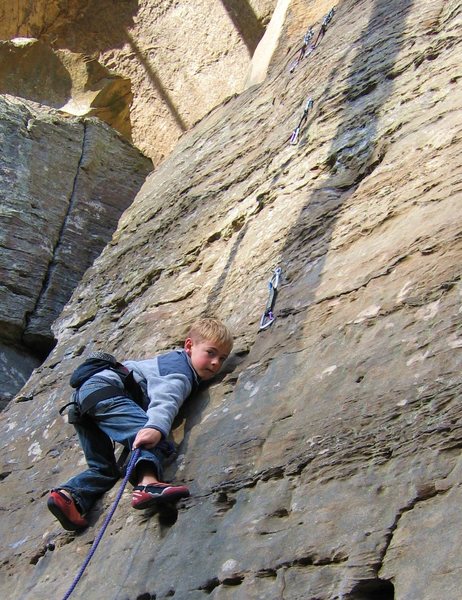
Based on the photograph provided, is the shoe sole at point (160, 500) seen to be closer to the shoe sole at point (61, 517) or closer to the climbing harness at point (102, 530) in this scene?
the climbing harness at point (102, 530)

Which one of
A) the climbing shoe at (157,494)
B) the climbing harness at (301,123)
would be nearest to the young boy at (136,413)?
the climbing shoe at (157,494)

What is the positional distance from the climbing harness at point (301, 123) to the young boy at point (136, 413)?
1.87 meters

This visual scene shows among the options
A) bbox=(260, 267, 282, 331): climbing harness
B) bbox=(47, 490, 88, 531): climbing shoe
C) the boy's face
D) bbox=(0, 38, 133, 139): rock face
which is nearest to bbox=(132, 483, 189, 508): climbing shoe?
bbox=(47, 490, 88, 531): climbing shoe

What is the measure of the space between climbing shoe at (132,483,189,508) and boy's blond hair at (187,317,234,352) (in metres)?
0.77

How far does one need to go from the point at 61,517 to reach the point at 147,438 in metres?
0.56

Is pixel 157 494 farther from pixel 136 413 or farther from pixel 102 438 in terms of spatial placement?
pixel 102 438

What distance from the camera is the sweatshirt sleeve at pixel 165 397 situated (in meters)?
3.70

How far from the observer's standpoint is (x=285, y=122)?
6188 mm

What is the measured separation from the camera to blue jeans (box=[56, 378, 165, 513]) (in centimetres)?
386


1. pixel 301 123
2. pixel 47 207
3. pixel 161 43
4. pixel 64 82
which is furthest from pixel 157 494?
pixel 161 43

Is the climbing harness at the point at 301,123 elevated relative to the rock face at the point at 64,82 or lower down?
lower down

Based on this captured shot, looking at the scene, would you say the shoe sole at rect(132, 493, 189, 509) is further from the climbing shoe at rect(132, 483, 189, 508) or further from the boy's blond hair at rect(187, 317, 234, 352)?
the boy's blond hair at rect(187, 317, 234, 352)

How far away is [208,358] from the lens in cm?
398

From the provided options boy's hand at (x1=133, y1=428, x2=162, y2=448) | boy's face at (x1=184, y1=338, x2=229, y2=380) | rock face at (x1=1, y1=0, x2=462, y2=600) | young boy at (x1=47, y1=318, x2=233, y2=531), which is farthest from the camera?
boy's face at (x1=184, y1=338, x2=229, y2=380)
